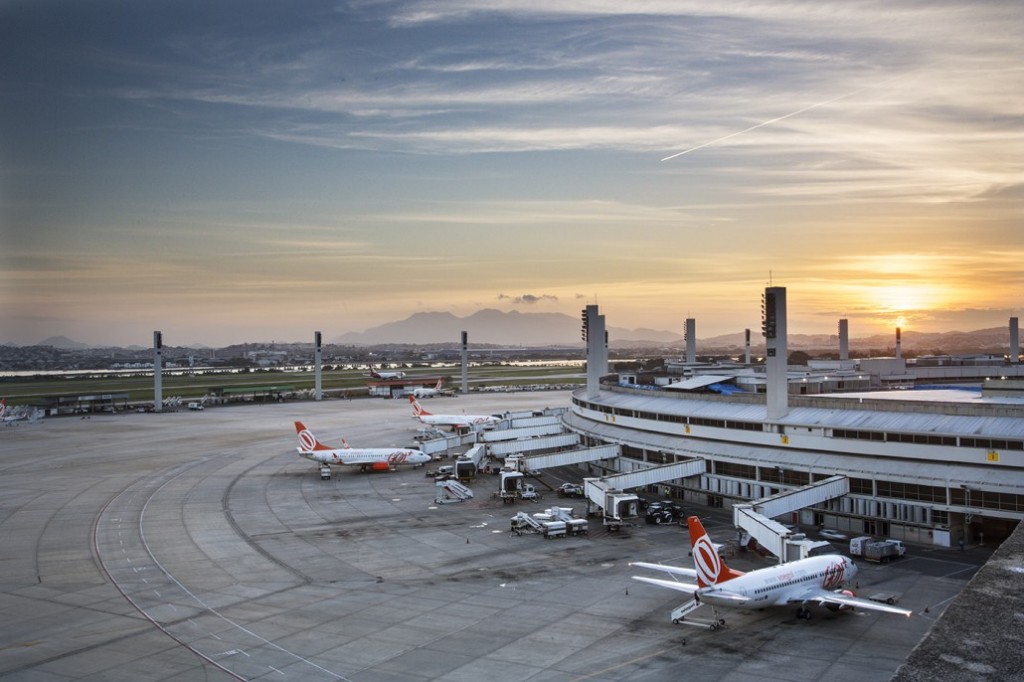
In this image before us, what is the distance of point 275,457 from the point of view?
112 metres

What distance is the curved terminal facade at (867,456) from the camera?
61.8m

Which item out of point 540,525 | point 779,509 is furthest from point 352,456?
point 779,509

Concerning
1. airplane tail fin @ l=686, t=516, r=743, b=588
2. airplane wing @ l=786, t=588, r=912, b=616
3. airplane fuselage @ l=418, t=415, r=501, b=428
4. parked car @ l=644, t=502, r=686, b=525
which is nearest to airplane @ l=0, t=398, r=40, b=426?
airplane fuselage @ l=418, t=415, r=501, b=428

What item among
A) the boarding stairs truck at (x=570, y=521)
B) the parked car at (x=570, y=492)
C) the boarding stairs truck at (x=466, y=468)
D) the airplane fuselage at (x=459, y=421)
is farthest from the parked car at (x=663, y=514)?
the airplane fuselage at (x=459, y=421)

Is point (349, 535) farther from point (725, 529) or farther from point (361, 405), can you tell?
point (361, 405)

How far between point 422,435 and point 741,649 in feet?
319

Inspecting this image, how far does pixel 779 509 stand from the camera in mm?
61375

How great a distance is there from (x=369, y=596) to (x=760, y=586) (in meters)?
A: 23.9

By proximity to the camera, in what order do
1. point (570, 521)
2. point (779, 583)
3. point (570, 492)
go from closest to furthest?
point (779, 583) → point (570, 521) → point (570, 492)

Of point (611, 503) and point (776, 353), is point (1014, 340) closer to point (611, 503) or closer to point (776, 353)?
point (776, 353)

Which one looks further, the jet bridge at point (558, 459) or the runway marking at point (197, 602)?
the jet bridge at point (558, 459)

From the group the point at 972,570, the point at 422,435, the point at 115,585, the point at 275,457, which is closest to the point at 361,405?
the point at 422,435

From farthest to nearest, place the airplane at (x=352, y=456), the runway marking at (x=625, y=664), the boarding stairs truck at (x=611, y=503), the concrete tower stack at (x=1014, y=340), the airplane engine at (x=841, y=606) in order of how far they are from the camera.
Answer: the concrete tower stack at (x=1014, y=340) < the airplane at (x=352, y=456) < the boarding stairs truck at (x=611, y=503) < the airplane engine at (x=841, y=606) < the runway marking at (x=625, y=664)

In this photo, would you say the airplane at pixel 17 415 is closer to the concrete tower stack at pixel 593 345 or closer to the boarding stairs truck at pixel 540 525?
the concrete tower stack at pixel 593 345
